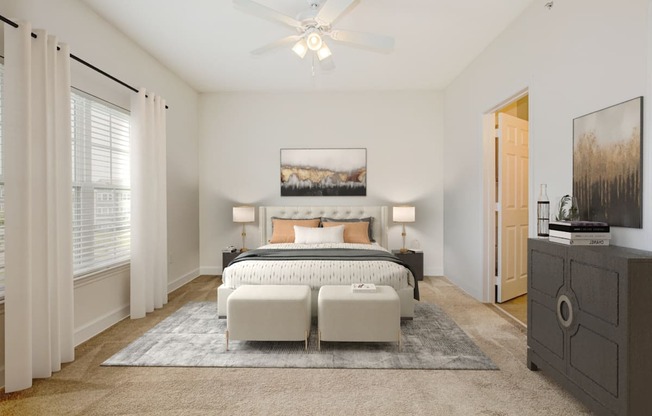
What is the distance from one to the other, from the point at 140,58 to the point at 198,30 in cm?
91

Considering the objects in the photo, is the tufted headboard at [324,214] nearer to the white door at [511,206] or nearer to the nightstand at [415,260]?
the nightstand at [415,260]

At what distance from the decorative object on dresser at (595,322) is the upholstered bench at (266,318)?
170 cm

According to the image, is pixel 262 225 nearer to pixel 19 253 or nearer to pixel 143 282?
pixel 143 282

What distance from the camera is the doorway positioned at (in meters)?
4.36

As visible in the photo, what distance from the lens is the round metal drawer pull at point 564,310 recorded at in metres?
2.20

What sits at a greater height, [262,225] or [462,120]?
[462,120]

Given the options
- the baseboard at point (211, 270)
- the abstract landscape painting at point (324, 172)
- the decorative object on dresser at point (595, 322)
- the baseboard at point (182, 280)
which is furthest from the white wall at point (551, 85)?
the baseboard at point (182, 280)

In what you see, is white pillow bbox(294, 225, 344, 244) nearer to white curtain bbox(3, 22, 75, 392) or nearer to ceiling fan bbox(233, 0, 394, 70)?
ceiling fan bbox(233, 0, 394, 70)

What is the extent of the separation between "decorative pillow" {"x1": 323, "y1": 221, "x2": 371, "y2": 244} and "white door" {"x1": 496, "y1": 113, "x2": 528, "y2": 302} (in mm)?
1735

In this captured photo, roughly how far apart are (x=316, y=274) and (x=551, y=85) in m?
2.59

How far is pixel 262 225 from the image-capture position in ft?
19.3

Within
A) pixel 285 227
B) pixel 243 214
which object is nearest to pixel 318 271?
pixel 285 227

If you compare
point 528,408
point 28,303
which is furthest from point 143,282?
point 528,408

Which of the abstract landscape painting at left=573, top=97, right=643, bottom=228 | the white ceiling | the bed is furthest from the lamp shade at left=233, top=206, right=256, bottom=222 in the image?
the abstract landscape painting at left=573, top=97, right=643, bottom=228
